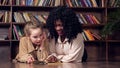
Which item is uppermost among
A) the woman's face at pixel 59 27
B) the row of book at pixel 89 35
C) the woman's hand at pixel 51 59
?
the woman's face at pixel 59 27

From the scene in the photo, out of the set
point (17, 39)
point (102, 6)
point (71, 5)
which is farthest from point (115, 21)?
point (17, 39)

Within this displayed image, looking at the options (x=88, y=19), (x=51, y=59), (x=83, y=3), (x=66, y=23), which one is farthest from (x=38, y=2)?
(x=51, y=59)

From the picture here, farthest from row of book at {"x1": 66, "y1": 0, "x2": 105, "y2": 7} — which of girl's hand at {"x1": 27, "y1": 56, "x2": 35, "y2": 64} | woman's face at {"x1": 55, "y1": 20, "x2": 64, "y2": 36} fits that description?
girl's hand at {"x1": 27, "y1": 56, "x2": 35, "y2": 64}

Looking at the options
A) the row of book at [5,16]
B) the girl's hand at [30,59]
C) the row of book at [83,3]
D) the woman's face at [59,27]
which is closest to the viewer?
the girl's hand at [30,59]

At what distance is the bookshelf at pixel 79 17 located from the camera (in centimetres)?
412

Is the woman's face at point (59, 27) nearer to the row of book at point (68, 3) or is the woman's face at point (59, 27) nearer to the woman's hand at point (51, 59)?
the woman's hand at point (51, 59)

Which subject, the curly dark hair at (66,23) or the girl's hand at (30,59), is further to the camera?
the curly dark hair at (66,23)

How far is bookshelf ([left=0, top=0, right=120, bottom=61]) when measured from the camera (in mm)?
4117

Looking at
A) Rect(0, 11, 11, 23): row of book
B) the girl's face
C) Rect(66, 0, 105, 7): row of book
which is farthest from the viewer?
Rect(66, 0, 105, 7): row of book

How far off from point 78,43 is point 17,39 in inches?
68.8

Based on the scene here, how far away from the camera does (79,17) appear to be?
4234 millimetres

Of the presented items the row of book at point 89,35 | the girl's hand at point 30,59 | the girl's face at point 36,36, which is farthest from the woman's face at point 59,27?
the row of book at point 89,35

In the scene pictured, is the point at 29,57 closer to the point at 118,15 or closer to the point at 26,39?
the point at 26,39

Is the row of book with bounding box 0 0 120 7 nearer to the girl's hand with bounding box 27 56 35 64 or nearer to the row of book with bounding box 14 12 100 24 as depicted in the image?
the row of book with bounding box 14 12 100 24
